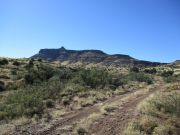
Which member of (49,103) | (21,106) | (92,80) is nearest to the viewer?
(21,106)

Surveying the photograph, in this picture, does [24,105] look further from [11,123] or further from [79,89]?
[79,89]

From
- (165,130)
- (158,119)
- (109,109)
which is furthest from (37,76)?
(165,130)

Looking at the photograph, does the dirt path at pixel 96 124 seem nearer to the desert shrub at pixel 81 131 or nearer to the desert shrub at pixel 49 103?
the desert shrub at pixel 81 131

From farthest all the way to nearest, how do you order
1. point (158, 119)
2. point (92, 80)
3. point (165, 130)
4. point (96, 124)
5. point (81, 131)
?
point (92, 80), point (158, 119), point (96, 124), point (81, 131), point (165, 130)

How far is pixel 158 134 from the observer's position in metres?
14.8

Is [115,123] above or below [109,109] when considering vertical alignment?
below

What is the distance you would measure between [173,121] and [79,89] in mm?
16965

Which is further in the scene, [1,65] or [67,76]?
[1,65]

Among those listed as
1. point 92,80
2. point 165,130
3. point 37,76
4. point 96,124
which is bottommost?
point 96,124

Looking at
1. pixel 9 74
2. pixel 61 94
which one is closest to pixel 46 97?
pixel 61 94

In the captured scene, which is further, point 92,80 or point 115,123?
point 92,80

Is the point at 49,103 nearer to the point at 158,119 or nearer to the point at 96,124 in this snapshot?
the point at 96,124

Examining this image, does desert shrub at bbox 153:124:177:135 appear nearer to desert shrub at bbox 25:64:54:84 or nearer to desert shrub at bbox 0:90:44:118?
desert shrub at bbox 0:90:44:118

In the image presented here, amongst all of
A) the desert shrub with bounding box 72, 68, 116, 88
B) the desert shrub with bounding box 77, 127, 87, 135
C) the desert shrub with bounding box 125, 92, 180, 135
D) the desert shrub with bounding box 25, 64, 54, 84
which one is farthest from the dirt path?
the desert shrub with bounding box 25, 64, 54, 84
